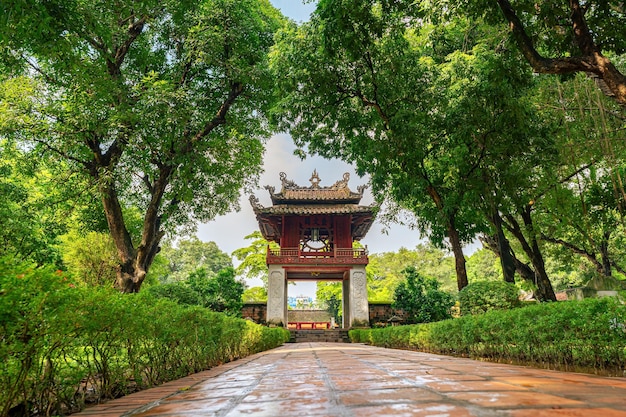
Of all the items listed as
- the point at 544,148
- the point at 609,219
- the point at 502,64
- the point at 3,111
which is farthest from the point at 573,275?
the point at 3,111

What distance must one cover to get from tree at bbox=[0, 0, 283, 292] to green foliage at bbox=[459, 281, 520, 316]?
7429 millimetres

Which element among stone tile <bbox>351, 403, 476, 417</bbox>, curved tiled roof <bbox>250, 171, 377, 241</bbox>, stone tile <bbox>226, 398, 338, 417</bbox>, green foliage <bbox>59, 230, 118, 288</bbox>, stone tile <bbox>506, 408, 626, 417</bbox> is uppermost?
curved tiled roof <bbox>250, 171, 377, 241</bbox>

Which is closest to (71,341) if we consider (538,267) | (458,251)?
(458,251)

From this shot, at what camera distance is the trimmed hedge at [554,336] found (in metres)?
3.48

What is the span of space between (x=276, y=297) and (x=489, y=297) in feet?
43.5

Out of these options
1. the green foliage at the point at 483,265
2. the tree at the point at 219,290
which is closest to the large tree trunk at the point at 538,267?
the tree at the point at 219,290

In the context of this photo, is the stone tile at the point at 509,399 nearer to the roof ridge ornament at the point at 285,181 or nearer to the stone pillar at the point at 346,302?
the stone pillar at the point at 346,302

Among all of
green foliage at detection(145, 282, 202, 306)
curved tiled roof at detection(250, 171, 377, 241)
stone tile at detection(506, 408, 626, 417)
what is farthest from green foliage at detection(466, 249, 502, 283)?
stone tile at detection(506, 408, 626, 417)

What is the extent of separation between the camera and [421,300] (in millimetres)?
17203

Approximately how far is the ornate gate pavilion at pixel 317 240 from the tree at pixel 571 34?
46.8ft

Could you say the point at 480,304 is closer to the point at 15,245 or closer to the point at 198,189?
the point at 198,189

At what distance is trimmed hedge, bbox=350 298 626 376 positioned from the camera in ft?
11.4

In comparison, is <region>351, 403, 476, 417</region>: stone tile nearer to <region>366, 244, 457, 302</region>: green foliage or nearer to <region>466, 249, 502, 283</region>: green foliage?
<region>366, 244, 457, 302</region>: green foliage

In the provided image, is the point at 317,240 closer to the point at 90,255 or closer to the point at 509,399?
the point at 90,255
